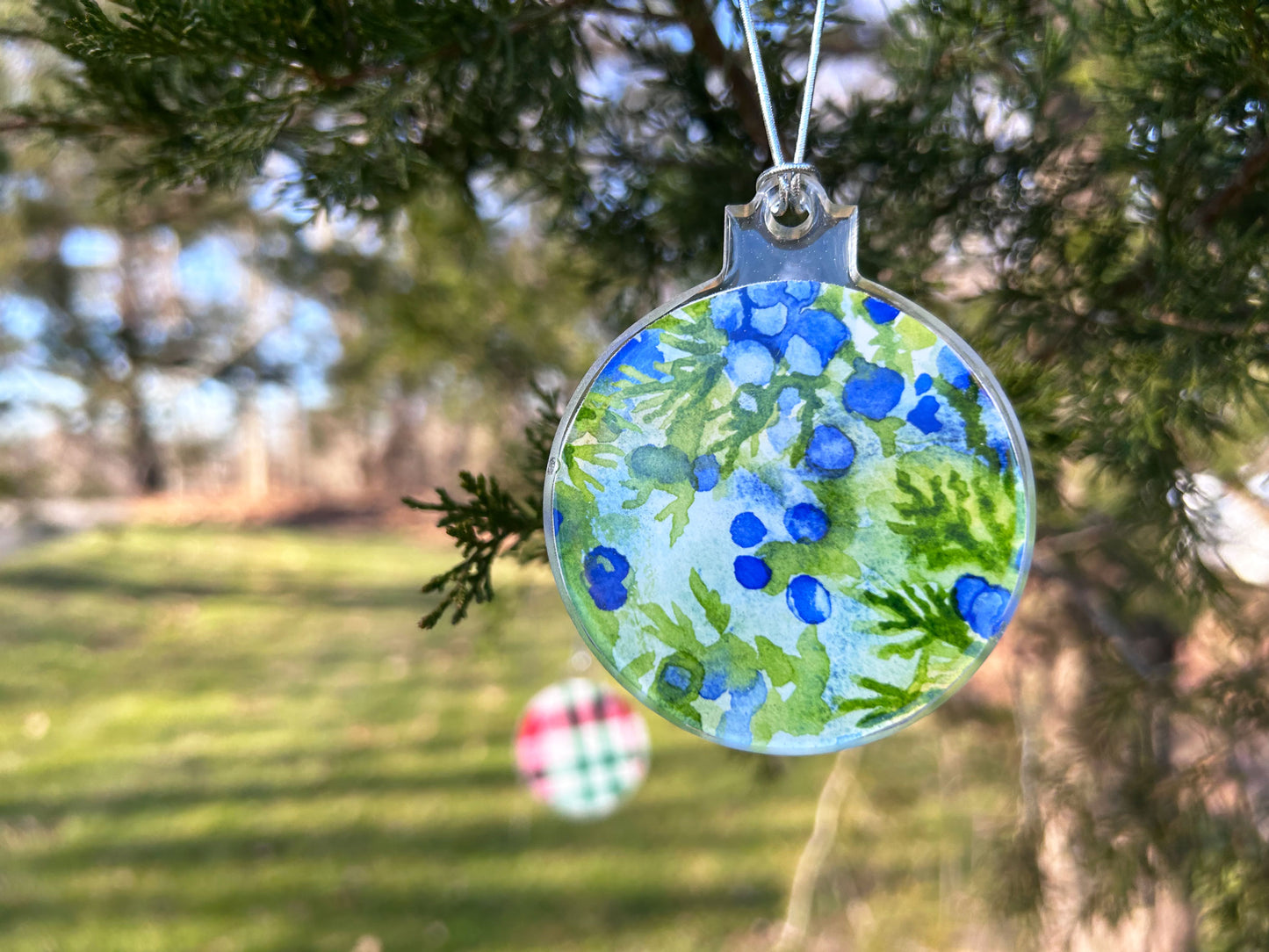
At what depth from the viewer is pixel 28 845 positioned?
2.96m

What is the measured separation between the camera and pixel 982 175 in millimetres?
1058

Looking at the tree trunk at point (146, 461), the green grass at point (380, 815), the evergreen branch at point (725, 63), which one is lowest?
the green grass at point (380, 815)

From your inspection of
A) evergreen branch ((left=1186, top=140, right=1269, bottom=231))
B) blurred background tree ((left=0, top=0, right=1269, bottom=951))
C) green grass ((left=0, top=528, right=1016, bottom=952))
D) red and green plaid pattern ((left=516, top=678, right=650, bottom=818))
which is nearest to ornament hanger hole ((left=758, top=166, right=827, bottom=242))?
blurred background tree ((left=0, top=0, right=1269, bottom=951))

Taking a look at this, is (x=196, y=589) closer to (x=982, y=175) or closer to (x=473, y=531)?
(x=473, y=531)

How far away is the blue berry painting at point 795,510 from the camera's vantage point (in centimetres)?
71

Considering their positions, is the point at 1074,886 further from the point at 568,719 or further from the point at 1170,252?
the point at 1170,252

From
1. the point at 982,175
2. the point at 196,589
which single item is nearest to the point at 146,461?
the point at 196,589

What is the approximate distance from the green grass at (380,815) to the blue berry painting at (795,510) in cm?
80

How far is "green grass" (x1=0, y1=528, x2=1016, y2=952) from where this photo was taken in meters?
2.73

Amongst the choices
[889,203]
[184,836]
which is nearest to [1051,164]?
[889,203]

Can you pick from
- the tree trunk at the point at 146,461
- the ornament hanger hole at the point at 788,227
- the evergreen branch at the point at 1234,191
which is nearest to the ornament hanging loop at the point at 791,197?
the ornament hanger hole at the point at 788,227

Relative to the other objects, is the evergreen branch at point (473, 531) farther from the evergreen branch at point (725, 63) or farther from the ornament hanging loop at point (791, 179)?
the evergreen branch at point (725, 63)

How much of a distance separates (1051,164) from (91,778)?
12.7 feet

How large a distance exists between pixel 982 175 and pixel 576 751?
6.25ft
